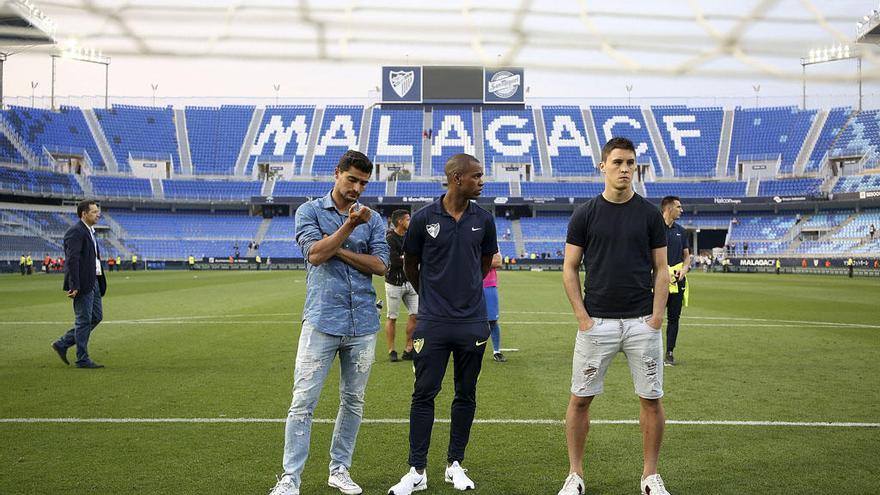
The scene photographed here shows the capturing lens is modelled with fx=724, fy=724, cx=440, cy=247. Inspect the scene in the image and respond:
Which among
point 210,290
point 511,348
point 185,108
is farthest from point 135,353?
point 185,108

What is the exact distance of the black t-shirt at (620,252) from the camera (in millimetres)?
5172

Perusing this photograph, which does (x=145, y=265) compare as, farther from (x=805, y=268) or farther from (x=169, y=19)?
(x=805, y=268)

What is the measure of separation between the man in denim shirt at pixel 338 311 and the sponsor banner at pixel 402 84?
7067cm

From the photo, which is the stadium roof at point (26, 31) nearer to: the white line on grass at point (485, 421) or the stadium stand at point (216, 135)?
the white line on grass at point (485, 421)

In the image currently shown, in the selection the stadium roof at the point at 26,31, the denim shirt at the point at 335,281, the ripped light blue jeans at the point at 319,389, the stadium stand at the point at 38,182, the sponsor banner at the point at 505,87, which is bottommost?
the ripped light blue jeans at the point at 319,389

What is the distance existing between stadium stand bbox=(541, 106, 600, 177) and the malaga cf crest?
14.3 metres

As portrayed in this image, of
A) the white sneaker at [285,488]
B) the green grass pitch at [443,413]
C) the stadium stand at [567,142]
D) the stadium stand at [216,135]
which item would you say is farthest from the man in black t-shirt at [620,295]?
the stadium stand at [216,135]

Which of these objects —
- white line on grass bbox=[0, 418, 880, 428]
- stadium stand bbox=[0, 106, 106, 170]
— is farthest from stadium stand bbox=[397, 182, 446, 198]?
white line on grass bbox=[0, 418, 880, 428]

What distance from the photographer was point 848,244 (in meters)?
56.2

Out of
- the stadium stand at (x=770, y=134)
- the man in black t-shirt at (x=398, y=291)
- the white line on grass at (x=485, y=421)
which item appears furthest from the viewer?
the stadium stand at (x=770, y=134)

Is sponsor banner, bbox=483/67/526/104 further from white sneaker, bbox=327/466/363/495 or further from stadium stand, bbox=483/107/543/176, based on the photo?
white sneaker, bbox=327/466/363/495

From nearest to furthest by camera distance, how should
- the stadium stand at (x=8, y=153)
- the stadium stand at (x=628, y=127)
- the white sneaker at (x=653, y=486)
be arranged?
the white sneaker at (x=653, y=486) < the stadium stand at (x=8, y=153) < the stadium stand at (x=628, y=127)

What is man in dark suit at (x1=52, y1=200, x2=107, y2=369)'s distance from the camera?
10.4 m

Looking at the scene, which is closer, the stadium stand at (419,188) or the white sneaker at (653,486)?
the white sneaker at (653,486)
